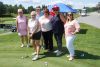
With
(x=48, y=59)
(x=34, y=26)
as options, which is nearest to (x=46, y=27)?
(x=34, y=26)

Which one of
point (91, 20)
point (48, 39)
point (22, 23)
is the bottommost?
point (91, 20)

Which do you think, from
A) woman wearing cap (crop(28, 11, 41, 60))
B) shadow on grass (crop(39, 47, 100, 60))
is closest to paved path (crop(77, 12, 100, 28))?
shadow on grass (crop(39, 47, 100, 60))

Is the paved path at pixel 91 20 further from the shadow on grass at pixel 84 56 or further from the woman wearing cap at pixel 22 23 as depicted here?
the shadow on grass at pixel 84 56

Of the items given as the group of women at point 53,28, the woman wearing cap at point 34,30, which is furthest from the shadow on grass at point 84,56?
the woman wearing cap at point 34,30

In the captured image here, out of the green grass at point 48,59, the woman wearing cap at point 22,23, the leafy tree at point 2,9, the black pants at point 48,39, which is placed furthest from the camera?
the leafy tree at point 2,9

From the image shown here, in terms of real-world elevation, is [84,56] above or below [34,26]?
below

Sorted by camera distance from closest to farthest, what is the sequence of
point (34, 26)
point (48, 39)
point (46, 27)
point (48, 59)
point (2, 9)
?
point (48, 59) → point (34, 26) → point (46, 27) → point (48, 39) → point (2, 9)

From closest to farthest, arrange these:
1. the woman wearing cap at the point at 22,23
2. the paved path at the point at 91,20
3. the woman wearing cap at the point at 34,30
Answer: the woman wearing cap at the point at 34,30 < the woman wearing cap at the point at 22,23 < the paved path at the point at 91,20

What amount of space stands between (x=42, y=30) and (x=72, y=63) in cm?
219

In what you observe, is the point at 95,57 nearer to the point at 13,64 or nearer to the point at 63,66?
the point at 63,66

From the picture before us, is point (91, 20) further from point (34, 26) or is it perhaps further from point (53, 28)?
point (34, 26)

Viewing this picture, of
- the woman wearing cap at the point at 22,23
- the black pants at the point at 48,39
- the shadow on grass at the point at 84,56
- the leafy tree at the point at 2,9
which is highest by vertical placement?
the woman wearing cap at the point at 22,23

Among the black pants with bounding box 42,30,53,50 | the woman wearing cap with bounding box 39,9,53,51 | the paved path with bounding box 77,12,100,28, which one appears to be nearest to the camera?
the woman wearing cap with bounding box 39,9,53,51

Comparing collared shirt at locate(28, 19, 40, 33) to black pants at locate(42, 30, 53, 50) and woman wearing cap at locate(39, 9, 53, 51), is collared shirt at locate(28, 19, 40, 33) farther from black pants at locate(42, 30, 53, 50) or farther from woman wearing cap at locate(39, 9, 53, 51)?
black pants at locate(42, 30, 53, 50)
